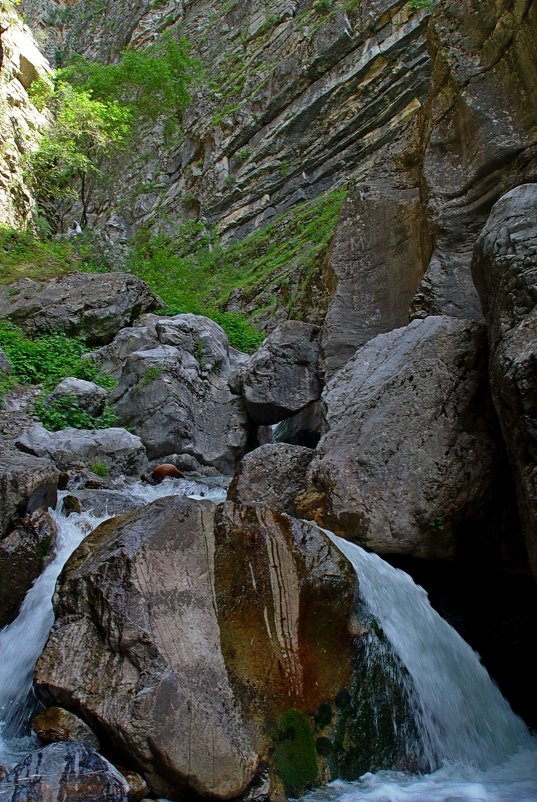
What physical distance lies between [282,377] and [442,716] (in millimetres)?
6797

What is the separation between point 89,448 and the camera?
9.22 m

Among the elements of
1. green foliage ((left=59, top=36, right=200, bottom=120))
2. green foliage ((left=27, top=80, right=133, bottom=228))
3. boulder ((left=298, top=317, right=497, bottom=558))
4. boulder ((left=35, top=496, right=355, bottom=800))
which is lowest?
boulder ((left=35, top=496, right=355, bottom=800))

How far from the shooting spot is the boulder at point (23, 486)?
6.21m

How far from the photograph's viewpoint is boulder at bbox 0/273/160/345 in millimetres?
13945

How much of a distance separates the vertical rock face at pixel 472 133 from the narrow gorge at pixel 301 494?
38mm

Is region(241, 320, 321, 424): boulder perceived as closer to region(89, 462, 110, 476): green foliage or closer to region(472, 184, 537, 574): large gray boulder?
region(89, 462, 110, 476): green foliage

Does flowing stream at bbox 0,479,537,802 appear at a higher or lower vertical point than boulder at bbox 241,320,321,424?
lower

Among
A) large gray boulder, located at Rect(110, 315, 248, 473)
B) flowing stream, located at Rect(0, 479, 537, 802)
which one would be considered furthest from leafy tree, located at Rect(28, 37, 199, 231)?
flowing stream, located at Rect(0, 479, 537, 802)

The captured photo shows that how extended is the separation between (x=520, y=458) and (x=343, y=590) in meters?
1.59

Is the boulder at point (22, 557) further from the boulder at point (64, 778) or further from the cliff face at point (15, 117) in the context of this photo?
the cliff face at point (15, 117)

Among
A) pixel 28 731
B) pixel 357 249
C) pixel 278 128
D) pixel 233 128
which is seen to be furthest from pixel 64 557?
pixel 233 128

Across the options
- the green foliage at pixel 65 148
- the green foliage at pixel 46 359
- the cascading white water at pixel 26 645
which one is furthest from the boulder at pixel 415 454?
the green foliage at pixel 65 148

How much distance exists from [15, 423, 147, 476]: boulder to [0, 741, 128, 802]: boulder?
5529mm

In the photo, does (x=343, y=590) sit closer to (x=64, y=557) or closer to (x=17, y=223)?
(x=64, y=557)
